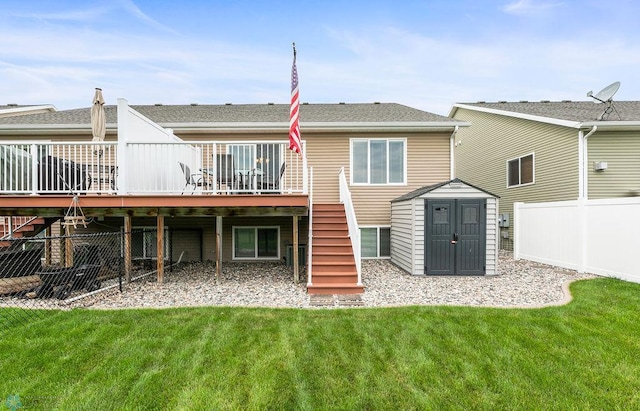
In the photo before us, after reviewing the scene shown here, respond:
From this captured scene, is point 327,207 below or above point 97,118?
below

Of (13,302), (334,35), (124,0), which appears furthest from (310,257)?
(124,0)

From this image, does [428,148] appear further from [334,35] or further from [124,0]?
[124,0]

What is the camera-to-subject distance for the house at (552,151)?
864 cm

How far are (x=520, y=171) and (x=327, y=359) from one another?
10849mm

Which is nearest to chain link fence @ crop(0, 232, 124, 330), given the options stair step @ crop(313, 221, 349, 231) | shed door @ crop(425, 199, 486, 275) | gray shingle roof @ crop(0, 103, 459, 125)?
stair step @ crop(313, 221, 349, 231)

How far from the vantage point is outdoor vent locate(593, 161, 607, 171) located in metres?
8.48

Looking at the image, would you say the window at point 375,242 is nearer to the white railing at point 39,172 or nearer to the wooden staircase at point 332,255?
the wooden staircase at point 332,255

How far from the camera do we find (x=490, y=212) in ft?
24.4

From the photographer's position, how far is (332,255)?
21.7 feet

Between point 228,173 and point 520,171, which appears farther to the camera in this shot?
point 520,171

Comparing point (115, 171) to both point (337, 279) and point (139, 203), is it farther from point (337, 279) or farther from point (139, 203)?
point (337, 279)

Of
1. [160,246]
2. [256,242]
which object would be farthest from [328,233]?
[160,246]

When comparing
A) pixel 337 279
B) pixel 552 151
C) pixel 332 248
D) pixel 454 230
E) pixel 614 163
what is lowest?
pixel 337 279

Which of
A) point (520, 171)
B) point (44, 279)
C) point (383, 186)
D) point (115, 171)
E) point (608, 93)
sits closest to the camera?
point (44, 279)
